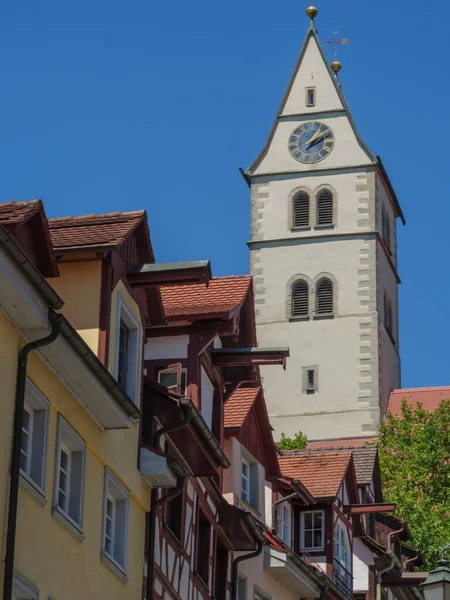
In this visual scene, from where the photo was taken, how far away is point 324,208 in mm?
81875

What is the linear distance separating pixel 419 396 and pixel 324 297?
6256 mm

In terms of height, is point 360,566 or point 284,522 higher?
point 360,566

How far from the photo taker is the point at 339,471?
2820 centimetres

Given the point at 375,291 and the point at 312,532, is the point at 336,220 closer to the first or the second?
the point at 375,291

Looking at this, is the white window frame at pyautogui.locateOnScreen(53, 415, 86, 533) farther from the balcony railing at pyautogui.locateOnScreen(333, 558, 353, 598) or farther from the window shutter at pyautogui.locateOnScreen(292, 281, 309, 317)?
the window shutter at pyautogui.locateOnScreen(292, 281, 309, 317)

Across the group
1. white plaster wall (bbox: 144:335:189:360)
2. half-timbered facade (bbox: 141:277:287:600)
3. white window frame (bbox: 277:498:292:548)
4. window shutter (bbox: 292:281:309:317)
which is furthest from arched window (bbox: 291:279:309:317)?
white plaster wall (bbox: 144:335:189:360)

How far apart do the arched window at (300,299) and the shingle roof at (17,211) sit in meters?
62.5

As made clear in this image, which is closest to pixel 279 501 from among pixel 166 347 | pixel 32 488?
pixel 166 347

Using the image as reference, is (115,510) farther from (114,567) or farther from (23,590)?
(23,590)

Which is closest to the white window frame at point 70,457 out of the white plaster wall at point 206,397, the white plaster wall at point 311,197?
the white plaster wall at point 206,397

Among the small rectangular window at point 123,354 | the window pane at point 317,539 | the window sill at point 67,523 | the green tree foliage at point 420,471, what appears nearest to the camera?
the window sill at point 67,523

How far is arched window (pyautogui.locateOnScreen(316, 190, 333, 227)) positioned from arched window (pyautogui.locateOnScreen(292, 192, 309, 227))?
A: 0.54 meters

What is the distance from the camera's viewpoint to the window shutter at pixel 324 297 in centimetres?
7819

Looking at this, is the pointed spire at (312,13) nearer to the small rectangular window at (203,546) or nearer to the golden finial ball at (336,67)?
the golden finial ball at (336,67)
